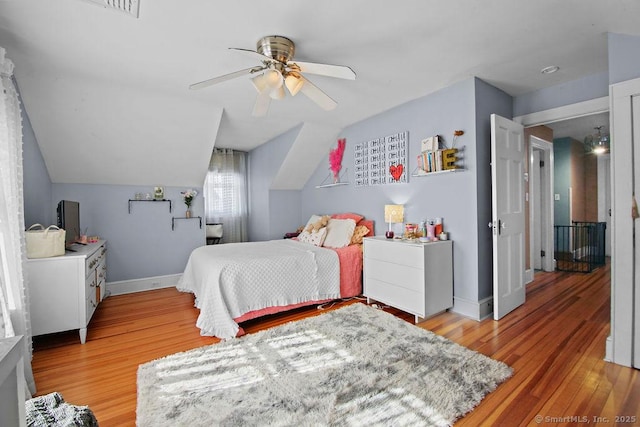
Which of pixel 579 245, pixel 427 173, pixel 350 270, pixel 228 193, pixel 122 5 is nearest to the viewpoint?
pixel 122 5

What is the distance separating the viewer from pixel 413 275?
281cm

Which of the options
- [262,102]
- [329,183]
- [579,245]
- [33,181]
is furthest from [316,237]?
[579,245]

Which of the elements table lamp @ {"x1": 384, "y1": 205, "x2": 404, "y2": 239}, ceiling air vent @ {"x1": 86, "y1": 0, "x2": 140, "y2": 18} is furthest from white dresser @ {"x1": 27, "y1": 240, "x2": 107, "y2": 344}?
table lamp @ {"x1": 384, "y1": 205, "x2": 404, "y2": 239}

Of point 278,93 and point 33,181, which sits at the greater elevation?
point 278,93

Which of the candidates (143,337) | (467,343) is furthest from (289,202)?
(467,343)

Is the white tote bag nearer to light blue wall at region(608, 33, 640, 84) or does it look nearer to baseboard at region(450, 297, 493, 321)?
baseboard at region(450, 297, 493, 321)

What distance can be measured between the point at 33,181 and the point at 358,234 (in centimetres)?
367

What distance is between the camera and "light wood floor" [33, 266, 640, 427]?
1.61 meters

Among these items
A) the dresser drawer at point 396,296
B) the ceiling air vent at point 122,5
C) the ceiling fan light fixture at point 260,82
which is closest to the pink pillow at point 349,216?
the dresser drawer at point 396,296

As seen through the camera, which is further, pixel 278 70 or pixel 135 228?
pixel 135 228

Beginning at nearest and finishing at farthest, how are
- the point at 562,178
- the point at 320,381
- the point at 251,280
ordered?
the point at 320,381 < the point at 251,280 < the point at 562,178

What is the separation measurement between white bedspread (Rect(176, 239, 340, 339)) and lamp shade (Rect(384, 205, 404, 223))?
82 centimetres

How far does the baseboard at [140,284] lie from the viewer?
3.92 m

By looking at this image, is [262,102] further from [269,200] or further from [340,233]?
[269,200]
